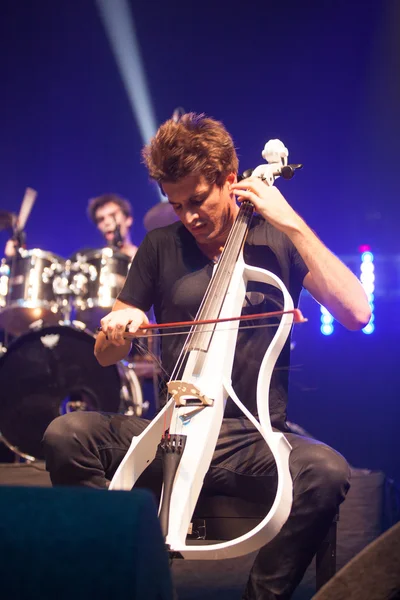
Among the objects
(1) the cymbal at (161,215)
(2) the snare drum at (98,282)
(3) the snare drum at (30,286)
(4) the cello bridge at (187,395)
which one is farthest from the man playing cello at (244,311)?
(3) the snare drum at (30,286)

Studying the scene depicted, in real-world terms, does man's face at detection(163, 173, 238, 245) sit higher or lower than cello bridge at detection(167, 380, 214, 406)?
higher

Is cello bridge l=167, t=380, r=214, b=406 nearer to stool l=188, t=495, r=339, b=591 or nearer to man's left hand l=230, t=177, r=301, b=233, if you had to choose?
stool l=188, t=495, r=339, b=591

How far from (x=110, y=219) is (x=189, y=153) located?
309 cm

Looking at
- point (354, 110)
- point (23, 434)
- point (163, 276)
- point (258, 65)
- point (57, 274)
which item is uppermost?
point (258, 65)

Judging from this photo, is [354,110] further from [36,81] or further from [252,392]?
[252,392]

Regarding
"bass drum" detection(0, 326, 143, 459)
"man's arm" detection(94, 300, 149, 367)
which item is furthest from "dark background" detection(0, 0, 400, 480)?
"man's arm" detection(94, 300, 149, 367)

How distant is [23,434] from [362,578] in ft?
10.8

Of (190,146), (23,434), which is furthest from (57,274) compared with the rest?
(190,146)

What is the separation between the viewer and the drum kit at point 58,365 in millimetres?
3781

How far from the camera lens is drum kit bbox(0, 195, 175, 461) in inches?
149

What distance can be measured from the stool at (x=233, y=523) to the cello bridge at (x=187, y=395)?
0.94ft

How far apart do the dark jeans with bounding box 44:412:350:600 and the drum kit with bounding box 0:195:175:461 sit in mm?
2066

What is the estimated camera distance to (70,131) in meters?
5.80

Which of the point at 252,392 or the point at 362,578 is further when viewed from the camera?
the point at 252,392
